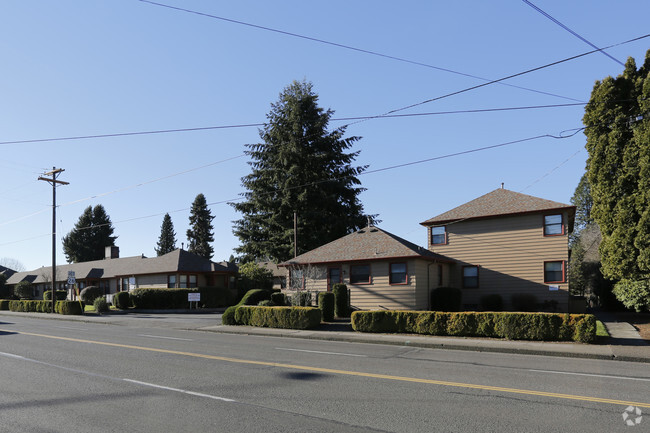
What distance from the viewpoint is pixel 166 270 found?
45.8 m

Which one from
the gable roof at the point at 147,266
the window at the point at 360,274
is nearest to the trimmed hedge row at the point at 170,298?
the gable roof at the point at 147,266

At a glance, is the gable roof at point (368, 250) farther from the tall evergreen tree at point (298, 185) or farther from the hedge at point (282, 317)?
the tall evergreen tree at point (298, 185)

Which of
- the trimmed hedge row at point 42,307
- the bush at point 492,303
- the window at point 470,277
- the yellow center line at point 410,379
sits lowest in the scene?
the trimmed hedge row at point 42,307

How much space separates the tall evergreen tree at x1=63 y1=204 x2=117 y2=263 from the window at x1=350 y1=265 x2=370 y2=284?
72518 millimetres

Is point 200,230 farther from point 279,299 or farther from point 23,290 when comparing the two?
point 279,299

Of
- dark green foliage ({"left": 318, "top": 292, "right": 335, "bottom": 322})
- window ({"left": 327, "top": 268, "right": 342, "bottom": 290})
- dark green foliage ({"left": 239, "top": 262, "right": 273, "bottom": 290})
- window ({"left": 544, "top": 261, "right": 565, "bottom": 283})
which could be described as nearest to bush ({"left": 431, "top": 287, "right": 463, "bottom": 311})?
window ({"left": 544, "top": 261, "right": 565, "bottom": 283})

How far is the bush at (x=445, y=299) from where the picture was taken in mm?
27422

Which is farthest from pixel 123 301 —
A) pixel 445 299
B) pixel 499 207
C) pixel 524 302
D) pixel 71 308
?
pixel 524 302

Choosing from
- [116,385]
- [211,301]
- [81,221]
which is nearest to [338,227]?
[211,301]

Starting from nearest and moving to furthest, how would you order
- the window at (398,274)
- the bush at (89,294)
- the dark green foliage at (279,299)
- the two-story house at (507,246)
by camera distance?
the window at (398,274), the two-story house at (507,246), the dark green foliage at (279,299), the bush at (89,294)

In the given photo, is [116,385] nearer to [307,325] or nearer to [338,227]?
[307,325]

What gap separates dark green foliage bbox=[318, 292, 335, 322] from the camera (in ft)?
80.0

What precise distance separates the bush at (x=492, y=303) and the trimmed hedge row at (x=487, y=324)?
1104 centimetres

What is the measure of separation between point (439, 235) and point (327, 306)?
34.8 ft
